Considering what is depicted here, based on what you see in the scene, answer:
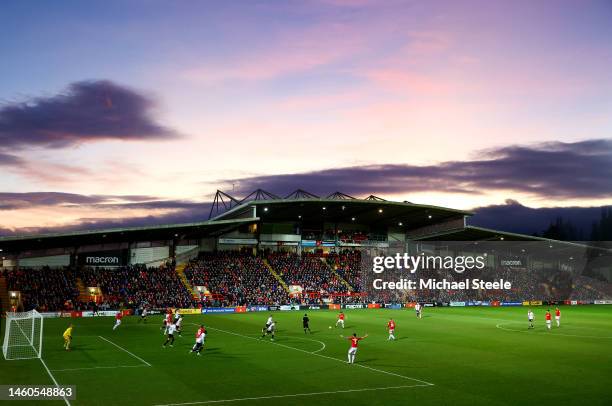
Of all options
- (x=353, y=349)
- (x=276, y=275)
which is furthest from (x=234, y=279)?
(x=353, y=349)

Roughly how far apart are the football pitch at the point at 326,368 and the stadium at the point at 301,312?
0.13 metres

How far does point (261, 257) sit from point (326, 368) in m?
63.4

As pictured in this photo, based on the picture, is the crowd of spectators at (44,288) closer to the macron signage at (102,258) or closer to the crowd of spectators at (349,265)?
the macron signage at (102,258)

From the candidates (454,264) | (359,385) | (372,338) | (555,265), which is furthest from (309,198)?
(359,385)

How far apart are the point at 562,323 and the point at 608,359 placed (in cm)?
2637

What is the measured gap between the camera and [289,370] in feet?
95.1

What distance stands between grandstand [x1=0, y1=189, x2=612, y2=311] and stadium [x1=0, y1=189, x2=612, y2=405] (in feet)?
0.90

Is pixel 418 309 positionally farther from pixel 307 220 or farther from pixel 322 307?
pixel 307 220

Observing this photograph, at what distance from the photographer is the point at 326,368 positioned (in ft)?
96.9

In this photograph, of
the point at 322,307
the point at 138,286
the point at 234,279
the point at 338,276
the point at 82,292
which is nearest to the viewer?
the point at 82,292

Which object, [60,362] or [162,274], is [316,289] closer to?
[162,274]

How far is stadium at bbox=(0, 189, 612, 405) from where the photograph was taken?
25.3 m

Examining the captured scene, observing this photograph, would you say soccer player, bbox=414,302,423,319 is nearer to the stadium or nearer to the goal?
the stadium

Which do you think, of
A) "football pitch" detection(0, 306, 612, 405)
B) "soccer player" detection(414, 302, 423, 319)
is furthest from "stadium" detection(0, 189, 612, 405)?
"soccer player" detection(414, 302, 423, 319)
